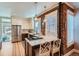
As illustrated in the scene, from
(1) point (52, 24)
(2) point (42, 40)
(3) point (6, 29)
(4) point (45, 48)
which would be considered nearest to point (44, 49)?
(4) point (45, 48)

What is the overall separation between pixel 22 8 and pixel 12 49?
0.72 m

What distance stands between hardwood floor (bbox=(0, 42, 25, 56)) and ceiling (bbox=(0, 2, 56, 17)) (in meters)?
0.50

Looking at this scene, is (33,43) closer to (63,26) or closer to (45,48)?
(45,48)

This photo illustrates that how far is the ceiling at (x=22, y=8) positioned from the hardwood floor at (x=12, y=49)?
19.6 inches

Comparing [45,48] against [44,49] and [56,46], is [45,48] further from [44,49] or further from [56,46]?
[56,46]

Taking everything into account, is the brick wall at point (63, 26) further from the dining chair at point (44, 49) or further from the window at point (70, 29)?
the dining chair at point (44, 49)

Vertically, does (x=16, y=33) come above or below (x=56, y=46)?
above

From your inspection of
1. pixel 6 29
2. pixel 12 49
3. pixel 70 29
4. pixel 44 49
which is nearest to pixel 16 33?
pixel 6 29

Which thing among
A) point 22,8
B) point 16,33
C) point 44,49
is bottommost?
point 44,49

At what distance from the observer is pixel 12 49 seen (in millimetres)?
1839

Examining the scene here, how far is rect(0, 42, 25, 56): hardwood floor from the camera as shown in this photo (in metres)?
1.82

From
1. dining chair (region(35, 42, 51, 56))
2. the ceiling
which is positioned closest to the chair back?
dining chair (region(35, 42, 51, 56))

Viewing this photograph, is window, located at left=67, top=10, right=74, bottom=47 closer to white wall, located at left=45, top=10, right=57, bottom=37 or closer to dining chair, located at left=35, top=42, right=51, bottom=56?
white wall, located at left=45, top=10, right=57, bottom=37

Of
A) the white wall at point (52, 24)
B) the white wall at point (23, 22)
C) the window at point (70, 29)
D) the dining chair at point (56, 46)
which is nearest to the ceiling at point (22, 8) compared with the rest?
the white wall at point (23, 22)
